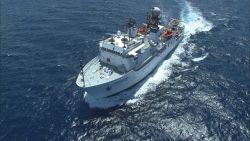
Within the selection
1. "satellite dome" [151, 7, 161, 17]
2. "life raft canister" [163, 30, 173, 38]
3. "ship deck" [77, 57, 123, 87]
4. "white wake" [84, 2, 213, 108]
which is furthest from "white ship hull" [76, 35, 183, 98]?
"satellite dome" [151, 7, 161, 17]

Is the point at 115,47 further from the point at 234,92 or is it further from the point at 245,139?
the point at 245,139

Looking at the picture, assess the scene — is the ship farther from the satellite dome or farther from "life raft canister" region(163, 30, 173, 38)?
"life raft canister" region(163, 30, 173, 38)

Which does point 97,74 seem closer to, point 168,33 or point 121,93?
point 121,93

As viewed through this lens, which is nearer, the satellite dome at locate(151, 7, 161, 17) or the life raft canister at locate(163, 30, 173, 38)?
the satellite dome at locate(151, 7, 161, 17)

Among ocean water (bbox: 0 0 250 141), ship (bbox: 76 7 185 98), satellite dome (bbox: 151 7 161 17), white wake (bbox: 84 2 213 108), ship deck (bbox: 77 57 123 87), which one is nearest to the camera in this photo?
ocean water (bbox: 0 0 250 141)

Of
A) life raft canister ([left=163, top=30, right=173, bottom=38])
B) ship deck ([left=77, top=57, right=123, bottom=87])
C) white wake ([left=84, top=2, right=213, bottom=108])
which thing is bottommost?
white wake ([left=84, top=2, right=213, bottom=108])

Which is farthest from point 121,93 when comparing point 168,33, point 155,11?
point 168,33

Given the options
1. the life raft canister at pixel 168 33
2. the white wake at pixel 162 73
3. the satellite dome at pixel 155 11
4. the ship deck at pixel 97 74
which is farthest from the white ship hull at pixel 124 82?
the satellite dome at pixel 155 11
